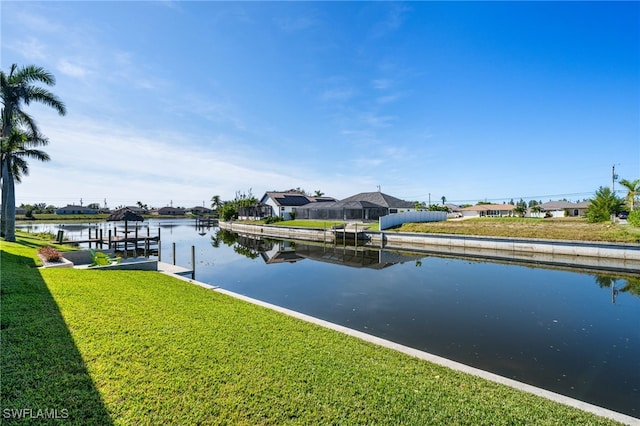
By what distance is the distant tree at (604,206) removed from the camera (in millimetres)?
27078

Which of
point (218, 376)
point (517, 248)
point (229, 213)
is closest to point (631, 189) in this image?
point (517, 248)

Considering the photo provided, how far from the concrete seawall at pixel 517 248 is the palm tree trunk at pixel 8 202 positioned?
22324 mm

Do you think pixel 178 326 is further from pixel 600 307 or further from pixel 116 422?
pixel 600 307

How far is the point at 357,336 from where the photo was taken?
5.52 m

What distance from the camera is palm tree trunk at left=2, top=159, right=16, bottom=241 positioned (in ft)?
53.2

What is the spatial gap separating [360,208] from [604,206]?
2396cm

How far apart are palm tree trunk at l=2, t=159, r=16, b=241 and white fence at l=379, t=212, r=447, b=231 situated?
26139mm

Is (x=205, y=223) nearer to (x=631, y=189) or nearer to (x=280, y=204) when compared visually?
(x=280, y=204)

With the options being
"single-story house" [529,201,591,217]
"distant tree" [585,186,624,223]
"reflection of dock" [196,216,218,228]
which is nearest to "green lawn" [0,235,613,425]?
"distant tree" [585,186,624,223]

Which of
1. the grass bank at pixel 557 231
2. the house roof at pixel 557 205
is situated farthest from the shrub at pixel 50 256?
the house roof at pixel 557 205

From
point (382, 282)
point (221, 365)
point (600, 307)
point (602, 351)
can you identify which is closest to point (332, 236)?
point (382, 282)

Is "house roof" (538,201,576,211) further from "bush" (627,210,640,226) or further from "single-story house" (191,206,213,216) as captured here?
"single-story house" (191,206,213,216)

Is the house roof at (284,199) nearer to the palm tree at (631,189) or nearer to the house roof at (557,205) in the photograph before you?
the palm tree at (631,189)

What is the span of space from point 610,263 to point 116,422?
2377 cm
